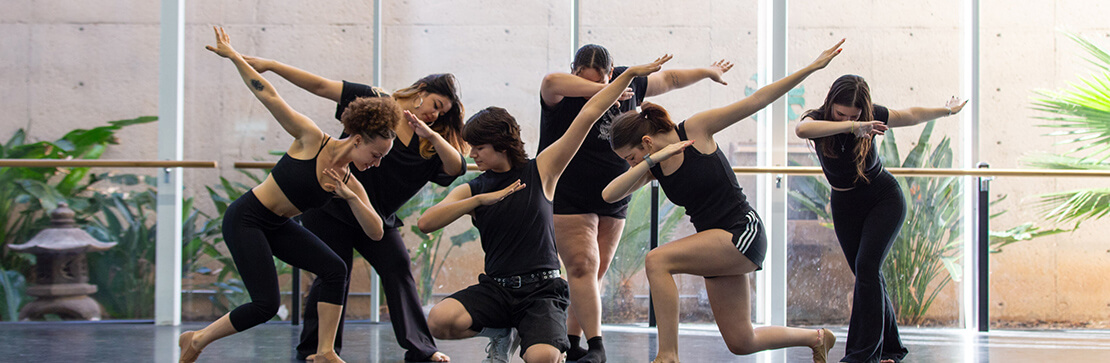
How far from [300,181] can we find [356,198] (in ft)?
0.71

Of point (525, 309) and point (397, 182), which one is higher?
point (397, 182)

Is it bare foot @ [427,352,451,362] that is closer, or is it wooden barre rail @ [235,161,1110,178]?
bare foot @ [427,352,451,362]

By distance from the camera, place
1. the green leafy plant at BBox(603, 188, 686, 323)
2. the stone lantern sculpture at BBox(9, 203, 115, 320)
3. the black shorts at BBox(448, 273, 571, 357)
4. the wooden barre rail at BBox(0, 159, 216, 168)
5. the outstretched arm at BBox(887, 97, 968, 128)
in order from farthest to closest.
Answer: the green leafy plant at BBox(603, 188, 686, 323) → the stone lantern sculpture at BBox(9, 203, 115, 320) → the wooden barre rail at BBox(0, 159, 216, 168) → the outstretched arm at BBox(887, 97, 968, 128) → the black shorts at BBox(448, 273, 571, 357)

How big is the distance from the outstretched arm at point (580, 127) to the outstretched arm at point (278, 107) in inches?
29.1

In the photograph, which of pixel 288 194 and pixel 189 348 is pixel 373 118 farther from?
pixel 189 348

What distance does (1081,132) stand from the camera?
4.56m

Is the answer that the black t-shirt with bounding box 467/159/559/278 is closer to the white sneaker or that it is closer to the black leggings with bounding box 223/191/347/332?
the white sneaker

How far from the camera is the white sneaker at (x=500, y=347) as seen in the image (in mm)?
2635

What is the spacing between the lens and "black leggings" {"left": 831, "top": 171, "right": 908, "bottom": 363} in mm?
2895

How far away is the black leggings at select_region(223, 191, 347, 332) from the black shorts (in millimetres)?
572

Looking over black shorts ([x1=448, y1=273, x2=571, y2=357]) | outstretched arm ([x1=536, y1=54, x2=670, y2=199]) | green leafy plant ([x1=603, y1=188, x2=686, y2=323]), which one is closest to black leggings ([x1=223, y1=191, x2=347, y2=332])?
black shorts ([x1=448, y1=273, x2=571, y2=357])

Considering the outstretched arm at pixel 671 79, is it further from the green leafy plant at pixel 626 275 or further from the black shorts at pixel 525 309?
the green leafy plant at pixel 626 275

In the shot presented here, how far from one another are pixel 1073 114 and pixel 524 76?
2966mm

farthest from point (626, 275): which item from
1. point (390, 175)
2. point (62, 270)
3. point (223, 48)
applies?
point (62, 270)
